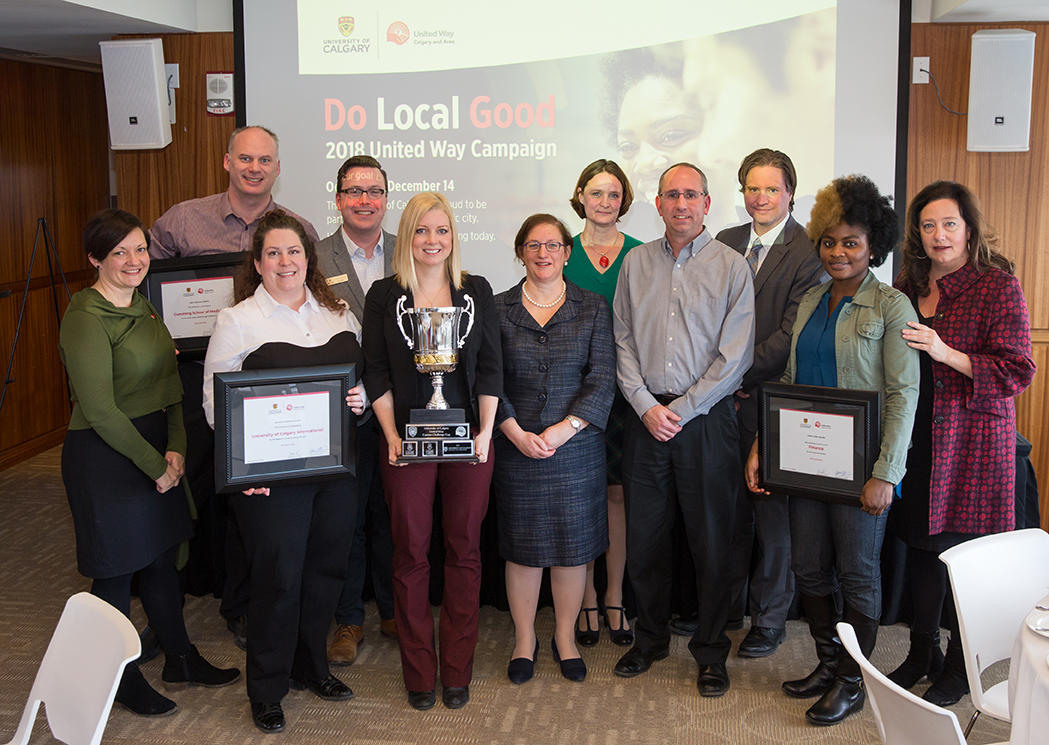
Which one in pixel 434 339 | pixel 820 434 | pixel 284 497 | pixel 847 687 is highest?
pixel 434 339

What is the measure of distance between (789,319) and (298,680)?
2.24m

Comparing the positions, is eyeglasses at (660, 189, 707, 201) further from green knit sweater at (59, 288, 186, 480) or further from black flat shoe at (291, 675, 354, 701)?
black flat shoe at (291, 675, 354, 701)

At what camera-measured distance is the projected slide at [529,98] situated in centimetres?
488

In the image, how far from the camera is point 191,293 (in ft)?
11.9

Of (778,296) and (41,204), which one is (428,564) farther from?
(41,204)

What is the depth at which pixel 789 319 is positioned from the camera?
3500 mm

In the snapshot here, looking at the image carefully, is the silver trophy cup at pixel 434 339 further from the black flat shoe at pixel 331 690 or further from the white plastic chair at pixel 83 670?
the white plastic chair at pixel 83 670

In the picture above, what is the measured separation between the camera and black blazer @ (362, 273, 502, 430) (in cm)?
311

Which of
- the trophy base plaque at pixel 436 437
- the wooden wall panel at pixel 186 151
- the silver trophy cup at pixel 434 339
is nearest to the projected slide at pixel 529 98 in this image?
the wooden wall panel at pixel 186 151

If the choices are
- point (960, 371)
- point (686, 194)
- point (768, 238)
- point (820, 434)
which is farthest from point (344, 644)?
point (960, 371)

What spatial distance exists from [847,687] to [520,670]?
3.73 ft

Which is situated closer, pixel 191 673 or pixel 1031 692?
pixel 1031 692

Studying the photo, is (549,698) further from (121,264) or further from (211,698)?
(121,264)

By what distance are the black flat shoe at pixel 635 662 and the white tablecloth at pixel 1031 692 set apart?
1.64 meters
